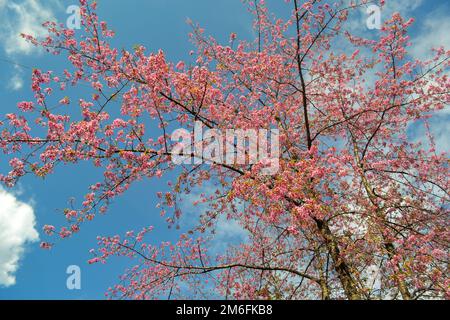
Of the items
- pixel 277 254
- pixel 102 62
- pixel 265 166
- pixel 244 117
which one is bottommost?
pixel 277 254

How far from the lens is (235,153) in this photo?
9.88 m

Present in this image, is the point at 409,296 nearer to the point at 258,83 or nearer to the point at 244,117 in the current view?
the point at 244,117

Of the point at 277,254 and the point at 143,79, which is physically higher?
the point at 143,79

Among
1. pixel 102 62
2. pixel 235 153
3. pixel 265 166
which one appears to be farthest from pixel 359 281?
pixel 102 62

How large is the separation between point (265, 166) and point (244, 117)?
10.5 feet

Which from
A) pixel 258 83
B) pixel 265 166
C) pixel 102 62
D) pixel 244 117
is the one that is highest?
pixel 258 83

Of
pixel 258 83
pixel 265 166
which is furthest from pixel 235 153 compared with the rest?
pixel 258 83

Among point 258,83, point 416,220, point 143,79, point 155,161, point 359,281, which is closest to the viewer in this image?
point 359,281

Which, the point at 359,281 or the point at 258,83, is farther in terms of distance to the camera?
the point at 258,83

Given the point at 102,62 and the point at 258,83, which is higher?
the point at 258,83

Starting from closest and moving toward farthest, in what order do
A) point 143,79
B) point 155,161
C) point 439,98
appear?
point 155,161, point 143,79, point 439,98

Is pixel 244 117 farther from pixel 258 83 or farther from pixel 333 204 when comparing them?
pixel 333 204
